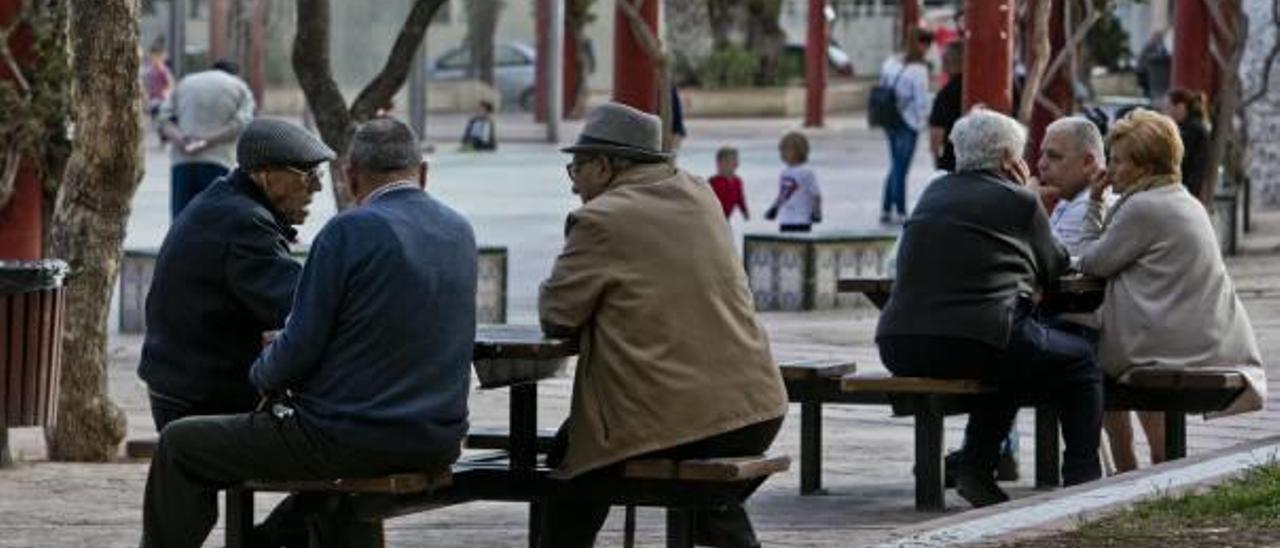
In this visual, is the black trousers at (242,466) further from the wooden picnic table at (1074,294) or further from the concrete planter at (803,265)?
the concrete planter at (803,265)

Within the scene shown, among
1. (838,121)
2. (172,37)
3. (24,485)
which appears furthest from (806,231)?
(838,121)

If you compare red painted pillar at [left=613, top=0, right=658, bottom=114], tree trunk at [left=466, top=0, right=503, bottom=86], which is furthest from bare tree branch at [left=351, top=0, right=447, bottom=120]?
tree trunk at [left=466, top=0, right=503, bottom=86]

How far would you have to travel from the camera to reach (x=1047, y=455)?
39.2 ft

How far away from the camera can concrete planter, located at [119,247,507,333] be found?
18359 mm

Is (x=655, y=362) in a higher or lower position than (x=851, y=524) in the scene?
higher

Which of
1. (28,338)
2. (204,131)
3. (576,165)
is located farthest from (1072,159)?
(204,131)

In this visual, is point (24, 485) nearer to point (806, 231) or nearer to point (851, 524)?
point (851, 524)

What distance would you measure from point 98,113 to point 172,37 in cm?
3337

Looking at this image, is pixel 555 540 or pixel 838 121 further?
pixel 838 121

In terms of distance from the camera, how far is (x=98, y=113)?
1293 centimetres

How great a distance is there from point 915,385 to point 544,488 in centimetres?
218

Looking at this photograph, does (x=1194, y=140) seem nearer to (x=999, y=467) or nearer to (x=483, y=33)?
(x=999, y=467)

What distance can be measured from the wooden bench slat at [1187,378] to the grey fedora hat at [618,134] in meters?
2.85

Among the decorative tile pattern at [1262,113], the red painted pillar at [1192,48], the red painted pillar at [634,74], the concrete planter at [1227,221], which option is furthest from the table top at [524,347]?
the decorative tile pattern at [1262,113]
